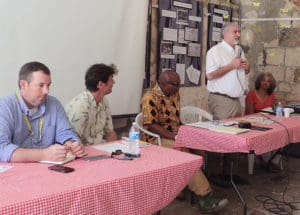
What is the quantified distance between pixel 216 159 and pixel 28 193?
3323 mm

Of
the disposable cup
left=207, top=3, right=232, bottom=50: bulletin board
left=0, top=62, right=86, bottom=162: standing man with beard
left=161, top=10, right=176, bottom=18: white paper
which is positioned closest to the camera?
left=0, top=62, right=86, bottom=162: standing man with beard

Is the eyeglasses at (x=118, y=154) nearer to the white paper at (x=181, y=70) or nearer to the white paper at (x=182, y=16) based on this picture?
the white paper at (x=181, y=70)

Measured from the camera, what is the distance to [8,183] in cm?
166

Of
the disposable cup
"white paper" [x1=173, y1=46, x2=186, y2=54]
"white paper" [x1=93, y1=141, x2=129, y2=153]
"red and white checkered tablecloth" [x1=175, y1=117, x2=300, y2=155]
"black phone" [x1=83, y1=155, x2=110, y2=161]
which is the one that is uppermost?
"white paper" [x1=173, y1=46, x2=186, y2=54]

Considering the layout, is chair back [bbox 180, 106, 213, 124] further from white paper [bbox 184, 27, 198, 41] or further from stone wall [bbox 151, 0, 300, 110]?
white paper [bbox 184, 27, 198, 41]

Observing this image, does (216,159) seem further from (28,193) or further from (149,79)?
(28,193)

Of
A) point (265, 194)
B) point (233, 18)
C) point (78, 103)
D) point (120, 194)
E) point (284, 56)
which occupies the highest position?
point (233, 18)

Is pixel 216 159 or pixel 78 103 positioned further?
pixel 216 159

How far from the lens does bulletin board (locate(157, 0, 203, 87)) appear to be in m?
4.45

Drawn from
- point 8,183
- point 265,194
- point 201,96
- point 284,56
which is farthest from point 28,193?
point 284,56

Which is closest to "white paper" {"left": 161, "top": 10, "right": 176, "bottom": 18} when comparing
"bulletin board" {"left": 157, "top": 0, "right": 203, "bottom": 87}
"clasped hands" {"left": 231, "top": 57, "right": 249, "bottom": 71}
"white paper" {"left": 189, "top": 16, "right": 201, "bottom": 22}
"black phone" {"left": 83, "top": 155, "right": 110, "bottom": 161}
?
"bulletin board" {"left": 157, "top": 0, "right": 203, "bottom": 87}

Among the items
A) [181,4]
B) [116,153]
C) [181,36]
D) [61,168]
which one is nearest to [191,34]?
[181,36]

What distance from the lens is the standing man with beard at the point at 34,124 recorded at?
2.00 meters

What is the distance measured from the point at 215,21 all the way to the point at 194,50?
1.97 feet
